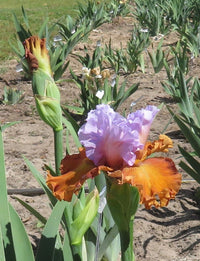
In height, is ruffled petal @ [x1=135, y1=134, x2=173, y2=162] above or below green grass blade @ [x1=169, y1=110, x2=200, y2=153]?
above

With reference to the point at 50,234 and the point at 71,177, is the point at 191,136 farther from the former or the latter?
the point at 71,177

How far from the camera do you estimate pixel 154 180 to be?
0.73m

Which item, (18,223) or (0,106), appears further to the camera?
(0,106)

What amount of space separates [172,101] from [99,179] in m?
1.90

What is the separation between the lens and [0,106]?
3.18m

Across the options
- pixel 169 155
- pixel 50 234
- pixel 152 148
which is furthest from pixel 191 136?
pixel 152 148

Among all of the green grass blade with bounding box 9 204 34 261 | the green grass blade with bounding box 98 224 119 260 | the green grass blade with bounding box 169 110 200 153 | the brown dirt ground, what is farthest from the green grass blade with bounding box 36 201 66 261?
the green grass blade with bounding box 169 110 200 153

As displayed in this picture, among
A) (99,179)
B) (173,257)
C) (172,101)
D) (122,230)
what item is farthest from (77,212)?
(172,101)

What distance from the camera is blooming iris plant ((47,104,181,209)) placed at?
75 cm

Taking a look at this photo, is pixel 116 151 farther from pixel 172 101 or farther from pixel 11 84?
pixel 11 84

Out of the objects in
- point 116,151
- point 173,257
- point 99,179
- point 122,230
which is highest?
point 116,151

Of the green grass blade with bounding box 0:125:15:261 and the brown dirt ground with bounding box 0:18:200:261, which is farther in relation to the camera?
the brown dirt ground with bounding box 0:18:200:261

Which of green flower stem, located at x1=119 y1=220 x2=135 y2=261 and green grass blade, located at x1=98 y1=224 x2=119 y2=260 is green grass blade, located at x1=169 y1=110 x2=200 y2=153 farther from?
green flower stem, located at x1=119 y1=220 x2=135 y2=261

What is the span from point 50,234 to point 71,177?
33 centimetres
